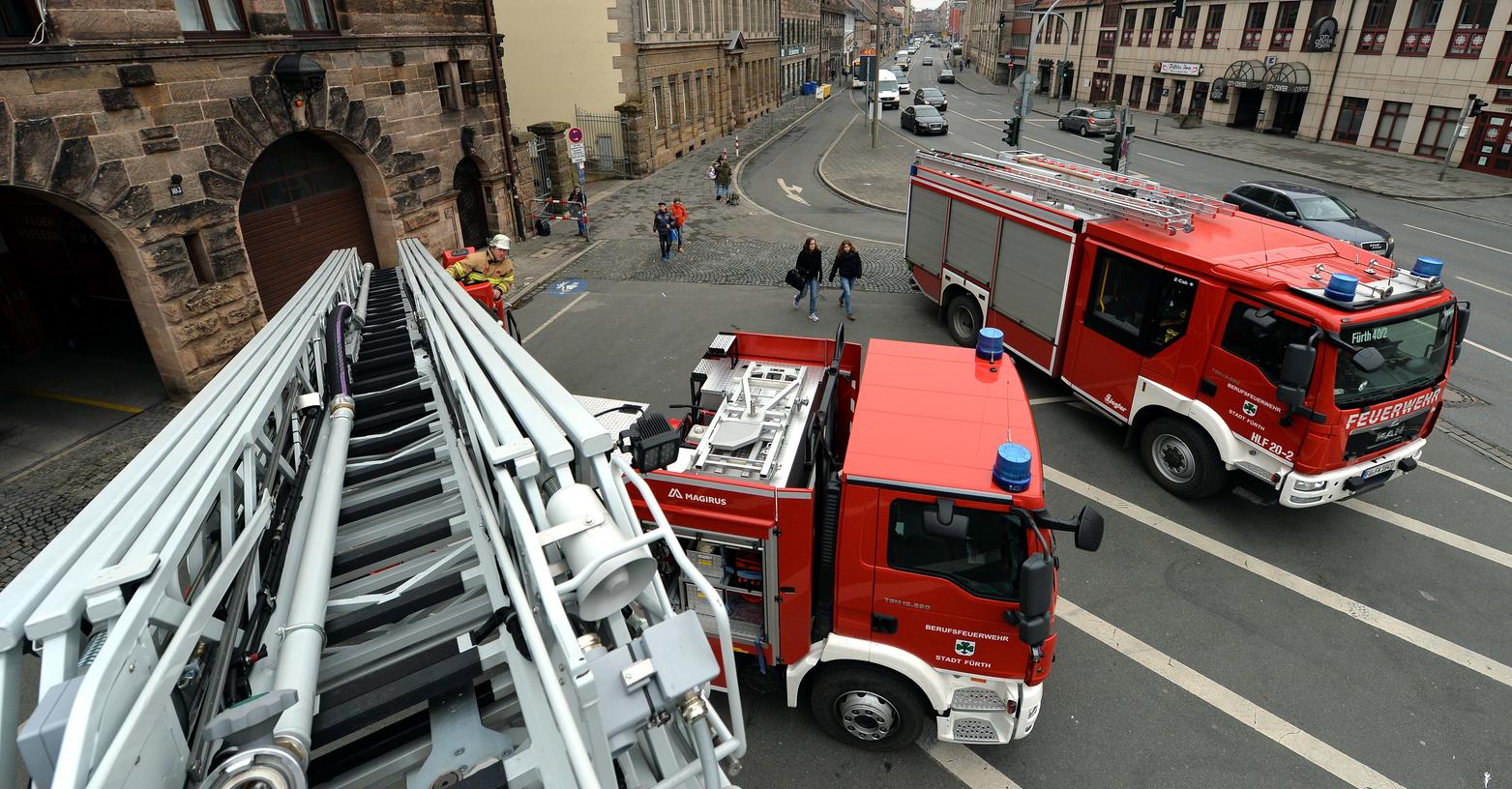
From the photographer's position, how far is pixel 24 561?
295 inches

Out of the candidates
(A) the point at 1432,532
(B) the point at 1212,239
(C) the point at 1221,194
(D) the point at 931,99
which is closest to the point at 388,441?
(B) the point at 1212,239

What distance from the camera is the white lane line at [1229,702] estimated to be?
5.25 metres

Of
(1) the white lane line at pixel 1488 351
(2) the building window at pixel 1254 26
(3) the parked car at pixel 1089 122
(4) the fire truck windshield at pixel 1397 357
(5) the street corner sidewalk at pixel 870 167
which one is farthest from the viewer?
(2) the building window at pixel 1254 26

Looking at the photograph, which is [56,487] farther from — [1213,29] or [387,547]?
[1213,29]

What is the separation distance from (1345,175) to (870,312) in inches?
917

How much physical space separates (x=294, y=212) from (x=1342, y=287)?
15.8 m

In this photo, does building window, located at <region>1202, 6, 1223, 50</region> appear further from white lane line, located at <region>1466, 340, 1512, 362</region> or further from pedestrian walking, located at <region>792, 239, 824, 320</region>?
pedestrian walking, located at <region>792, 239, 824, 320</region>

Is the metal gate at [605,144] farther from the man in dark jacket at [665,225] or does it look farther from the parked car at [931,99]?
the parked car at [931,99]

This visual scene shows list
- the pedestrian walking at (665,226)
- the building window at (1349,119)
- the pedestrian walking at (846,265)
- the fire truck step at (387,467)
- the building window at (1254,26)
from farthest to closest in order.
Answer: the building window at (1254,26) < the building window at (1349,119) < the pedestrian walking at (665,226) < the pedestrian walking at (846,265) < the fire truck step at (387,467)

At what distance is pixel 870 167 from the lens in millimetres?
28609

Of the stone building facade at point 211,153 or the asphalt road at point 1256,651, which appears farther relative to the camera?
the stone building facade at point 211,153

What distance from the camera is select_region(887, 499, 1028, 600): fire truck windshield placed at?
4.50 meters

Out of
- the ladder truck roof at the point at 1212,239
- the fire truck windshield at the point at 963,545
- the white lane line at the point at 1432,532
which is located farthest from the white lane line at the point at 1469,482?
the fire truck windshield at the point at 963,545

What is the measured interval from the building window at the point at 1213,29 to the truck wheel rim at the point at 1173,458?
41.6m
